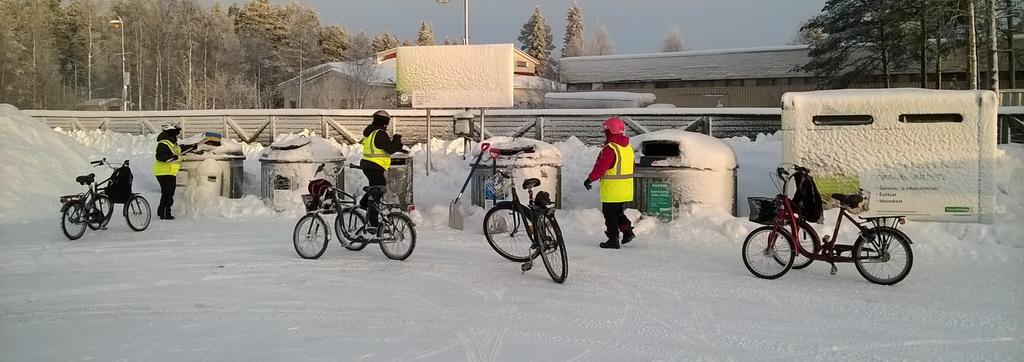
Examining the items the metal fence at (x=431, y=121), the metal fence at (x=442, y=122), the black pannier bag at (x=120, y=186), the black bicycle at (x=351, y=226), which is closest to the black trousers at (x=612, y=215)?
the black bicycle at (x=351, y=226)

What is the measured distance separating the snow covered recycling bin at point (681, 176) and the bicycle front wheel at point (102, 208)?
754 cm

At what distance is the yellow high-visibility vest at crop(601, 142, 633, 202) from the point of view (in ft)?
29.3

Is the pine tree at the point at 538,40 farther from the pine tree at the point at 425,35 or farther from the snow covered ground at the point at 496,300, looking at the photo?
the snow covered ground at the point at 496,300

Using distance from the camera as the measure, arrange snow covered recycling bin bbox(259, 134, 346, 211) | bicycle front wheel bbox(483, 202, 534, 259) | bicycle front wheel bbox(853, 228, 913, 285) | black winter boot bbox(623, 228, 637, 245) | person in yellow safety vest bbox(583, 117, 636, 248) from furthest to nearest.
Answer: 1. snow covered recycling bin bbox(259, 134, 346, 211)
2. black winter boot bbox(623, 228, 637, 245)
3. person in yellow safety vest bbox(583, 117, 636, 248)
4. bicycle front wheel bbox(483, 202, 534, 259)
5. bicycle front wheel bbox(853, 228, 913, 285)

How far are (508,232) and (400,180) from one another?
5083 mm

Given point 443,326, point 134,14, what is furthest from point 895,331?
point 134,14

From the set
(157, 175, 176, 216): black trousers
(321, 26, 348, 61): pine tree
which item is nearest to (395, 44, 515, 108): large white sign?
(157, 175, 176, 216): black trousers

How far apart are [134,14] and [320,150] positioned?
36.8 meters

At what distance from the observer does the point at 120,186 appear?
10883mm

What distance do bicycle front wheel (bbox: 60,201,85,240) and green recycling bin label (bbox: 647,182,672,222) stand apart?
7.88m

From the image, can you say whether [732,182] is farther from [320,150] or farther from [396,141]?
[320,150]

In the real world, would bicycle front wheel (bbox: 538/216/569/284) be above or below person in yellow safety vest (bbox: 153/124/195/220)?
below

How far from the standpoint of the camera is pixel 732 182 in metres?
11.0

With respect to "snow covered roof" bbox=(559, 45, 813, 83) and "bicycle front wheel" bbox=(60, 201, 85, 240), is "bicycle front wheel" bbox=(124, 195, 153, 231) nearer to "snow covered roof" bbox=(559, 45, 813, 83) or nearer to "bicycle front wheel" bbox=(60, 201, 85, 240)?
"bicycle front wheel" bbox=(60, 201, 85, 240)
